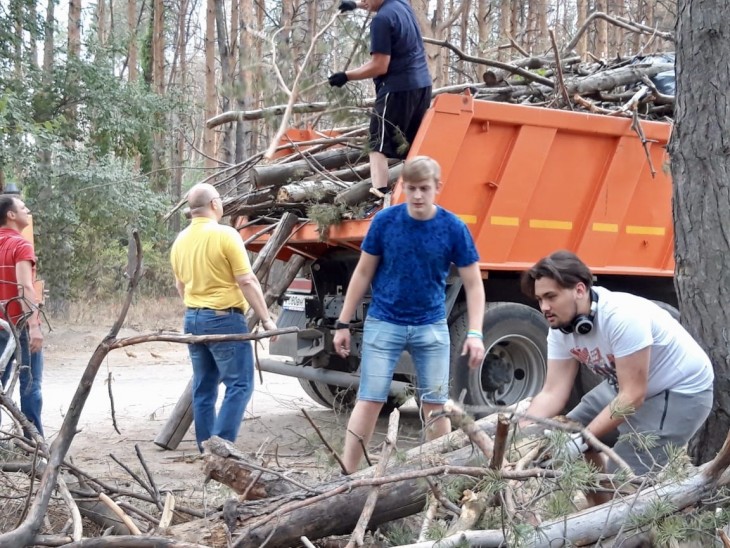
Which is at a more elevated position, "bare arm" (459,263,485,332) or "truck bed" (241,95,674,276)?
"truck bed" (241,95,674,276)

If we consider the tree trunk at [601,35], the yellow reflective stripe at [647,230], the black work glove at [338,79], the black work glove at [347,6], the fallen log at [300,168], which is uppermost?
the tree trunk at [601,35]

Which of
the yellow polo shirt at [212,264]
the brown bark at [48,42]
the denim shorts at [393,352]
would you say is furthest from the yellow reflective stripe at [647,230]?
the brown bark at [48,42]

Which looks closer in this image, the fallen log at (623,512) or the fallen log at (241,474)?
the fallen log at (623,512)

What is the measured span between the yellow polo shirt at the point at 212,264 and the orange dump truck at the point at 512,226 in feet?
3.35

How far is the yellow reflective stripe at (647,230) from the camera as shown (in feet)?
23.6

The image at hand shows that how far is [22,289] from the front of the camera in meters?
5.70

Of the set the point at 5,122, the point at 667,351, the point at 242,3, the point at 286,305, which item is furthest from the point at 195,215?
the point at 242,3

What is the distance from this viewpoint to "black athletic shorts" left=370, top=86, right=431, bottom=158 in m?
6.20

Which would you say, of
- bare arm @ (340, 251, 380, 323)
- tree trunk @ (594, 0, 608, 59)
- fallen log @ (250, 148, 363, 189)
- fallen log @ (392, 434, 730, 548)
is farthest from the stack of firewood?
tree trunk @ (594, 0, 608, 59)

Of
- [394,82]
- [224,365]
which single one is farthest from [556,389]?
[394,82]

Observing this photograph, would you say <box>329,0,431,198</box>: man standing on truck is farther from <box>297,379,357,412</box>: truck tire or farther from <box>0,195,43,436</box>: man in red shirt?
<box>0,195,43,436</box>: man in red shirt

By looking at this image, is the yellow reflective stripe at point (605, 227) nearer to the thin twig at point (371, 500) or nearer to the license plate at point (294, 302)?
the license plate at point (294, 302)

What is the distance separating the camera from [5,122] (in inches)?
483

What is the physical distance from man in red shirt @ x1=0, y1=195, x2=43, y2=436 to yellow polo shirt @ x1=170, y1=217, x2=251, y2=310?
0.95 metres
